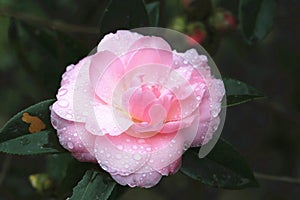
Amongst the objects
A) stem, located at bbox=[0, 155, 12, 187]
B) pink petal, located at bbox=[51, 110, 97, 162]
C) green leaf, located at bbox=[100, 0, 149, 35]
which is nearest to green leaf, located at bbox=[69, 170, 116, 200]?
pink petal, located at bbox=[51, 110, 97, 162]

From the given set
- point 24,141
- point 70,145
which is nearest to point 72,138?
point 70,145

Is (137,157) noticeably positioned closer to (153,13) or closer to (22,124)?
(22,124)

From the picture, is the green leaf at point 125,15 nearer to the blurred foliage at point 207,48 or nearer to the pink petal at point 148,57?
the blurred foliage at point 207,48

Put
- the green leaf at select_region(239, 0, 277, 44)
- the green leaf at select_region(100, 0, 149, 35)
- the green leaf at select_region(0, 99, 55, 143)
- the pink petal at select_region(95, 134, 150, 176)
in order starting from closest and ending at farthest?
the pink petal at select_region(95, 134, 150, 176)
the green leaf at select_region(0, 99, 55, 143)
the green leaf at select_region(100, 0, 149, 35)
the green leaf at select_region(239, 0, 277, 44)

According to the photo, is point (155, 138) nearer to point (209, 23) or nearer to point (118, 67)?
point (118, 67)

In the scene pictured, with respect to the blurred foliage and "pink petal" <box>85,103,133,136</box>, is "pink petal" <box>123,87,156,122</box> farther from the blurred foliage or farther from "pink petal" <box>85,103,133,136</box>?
the blurred foliage

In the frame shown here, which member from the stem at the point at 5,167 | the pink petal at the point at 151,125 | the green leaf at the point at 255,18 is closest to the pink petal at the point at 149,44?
the pink petal at the point at 151,125

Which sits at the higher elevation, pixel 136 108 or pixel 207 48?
pixel 136 108
